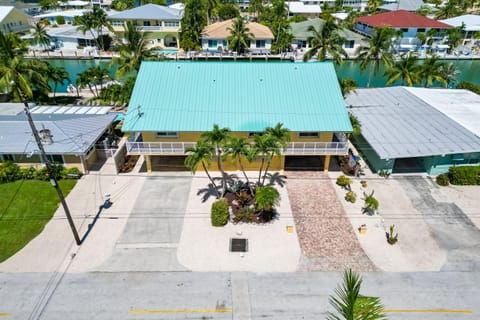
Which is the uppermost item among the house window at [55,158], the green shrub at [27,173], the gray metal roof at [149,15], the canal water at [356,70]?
the gray metal roof at [149,15]

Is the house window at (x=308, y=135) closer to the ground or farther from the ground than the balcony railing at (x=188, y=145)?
farther from the ground

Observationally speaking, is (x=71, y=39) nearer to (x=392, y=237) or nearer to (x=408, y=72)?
(x=408, y=72)

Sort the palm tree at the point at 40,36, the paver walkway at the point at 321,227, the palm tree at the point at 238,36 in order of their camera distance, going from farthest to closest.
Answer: the palm tree at the point at 40,36 → the palm tree at the point at 238,36 → the paver walkway at the point at 321,227

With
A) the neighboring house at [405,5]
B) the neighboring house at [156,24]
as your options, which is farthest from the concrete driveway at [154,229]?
the neighboring house at [405,5]

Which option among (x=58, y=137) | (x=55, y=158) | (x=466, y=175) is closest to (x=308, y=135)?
(x=466, y=175)

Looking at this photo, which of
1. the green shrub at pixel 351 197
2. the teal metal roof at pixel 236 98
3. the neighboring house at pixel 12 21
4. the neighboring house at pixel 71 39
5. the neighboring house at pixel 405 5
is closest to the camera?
the green shrub at pixel 351 197

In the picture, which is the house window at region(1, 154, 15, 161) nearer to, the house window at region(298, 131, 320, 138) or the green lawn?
the green lawn

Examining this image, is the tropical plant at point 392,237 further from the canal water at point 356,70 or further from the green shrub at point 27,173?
the canal water at point 356,70
